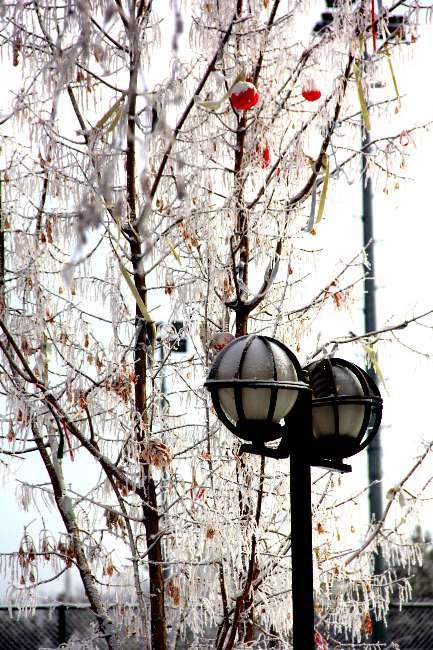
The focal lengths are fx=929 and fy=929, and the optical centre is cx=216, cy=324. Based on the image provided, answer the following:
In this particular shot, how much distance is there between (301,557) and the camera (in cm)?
348

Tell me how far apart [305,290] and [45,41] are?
6.45 ft

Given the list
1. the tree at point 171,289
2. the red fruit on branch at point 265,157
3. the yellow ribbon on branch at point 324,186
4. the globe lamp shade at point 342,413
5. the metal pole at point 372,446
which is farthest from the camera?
the metal pole at point 372,446

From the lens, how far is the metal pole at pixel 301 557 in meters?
3.42

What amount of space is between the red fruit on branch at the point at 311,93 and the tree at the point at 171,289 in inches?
0.4

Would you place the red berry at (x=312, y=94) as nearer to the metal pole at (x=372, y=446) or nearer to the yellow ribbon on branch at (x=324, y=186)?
the yellow ribbon on branch at (x=324, y=186)

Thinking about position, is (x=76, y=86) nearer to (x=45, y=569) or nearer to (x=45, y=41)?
(x=45, y=41)

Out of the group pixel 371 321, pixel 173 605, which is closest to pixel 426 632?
pixel 371 321

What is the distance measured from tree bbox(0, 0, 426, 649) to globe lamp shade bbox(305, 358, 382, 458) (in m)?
1.03

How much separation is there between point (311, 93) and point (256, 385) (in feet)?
6.49

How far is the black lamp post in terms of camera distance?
Result: 334cm

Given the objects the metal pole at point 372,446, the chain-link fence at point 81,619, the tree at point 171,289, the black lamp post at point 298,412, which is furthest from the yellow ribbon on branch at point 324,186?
the chain-link fence at point 81,619

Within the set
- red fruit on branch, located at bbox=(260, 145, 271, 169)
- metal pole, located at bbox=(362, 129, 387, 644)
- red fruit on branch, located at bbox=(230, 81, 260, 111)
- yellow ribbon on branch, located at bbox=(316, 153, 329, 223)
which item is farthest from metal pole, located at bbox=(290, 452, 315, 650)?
metal pole, located at bbox=(362, 129, 387, 644)

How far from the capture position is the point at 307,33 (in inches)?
197

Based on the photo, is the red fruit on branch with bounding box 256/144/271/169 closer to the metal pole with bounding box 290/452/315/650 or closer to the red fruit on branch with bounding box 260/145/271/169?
the red fruit on branch with bounding box 260/145/271/169
